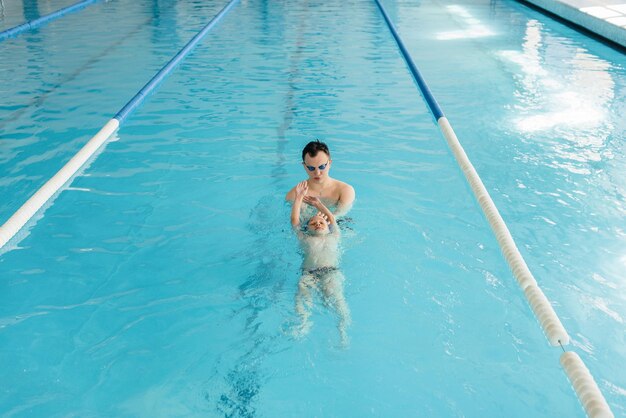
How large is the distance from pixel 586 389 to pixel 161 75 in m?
4.77

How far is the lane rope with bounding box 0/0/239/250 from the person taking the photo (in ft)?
8.48

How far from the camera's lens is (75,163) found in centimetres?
321

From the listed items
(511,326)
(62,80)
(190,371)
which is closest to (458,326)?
(511,326)

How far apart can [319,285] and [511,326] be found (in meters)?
0.72

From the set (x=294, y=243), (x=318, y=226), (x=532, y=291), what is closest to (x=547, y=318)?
(x=532, y=291)

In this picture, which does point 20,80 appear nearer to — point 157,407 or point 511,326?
point 157,407

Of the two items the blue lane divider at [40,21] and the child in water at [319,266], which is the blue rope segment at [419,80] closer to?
the child in water at [319,266]

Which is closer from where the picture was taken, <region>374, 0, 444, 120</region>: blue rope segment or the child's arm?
the child's arm

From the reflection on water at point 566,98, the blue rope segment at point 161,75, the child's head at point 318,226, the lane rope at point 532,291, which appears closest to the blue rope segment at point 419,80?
the lane rope at point 532,291

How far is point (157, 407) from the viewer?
1.96 m

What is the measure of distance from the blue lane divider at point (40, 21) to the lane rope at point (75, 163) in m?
2.31

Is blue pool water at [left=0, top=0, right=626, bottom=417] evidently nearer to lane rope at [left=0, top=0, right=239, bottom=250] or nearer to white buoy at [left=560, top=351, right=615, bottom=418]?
lane rope at [left=0, top=0, right=239, bottom=250]

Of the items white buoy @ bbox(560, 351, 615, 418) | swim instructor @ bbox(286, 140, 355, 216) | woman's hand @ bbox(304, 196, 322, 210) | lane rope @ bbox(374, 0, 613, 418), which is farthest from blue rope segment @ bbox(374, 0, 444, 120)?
white buoy @ bbox(560, 351, 615, 418)

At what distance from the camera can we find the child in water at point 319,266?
7.59ft
